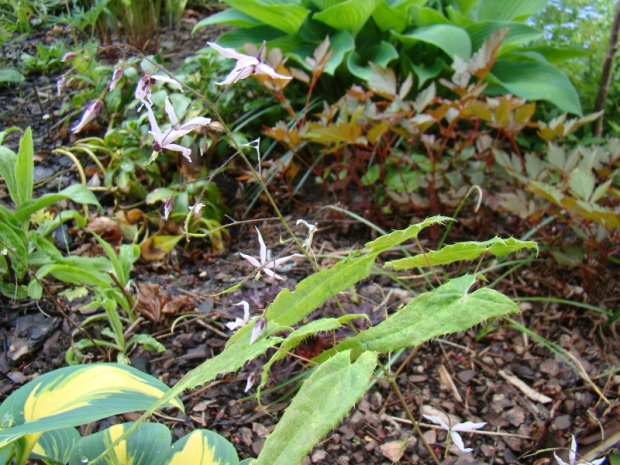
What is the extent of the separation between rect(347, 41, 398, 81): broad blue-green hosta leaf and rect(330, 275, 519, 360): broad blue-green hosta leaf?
180 centimetres

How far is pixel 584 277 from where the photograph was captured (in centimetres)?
178

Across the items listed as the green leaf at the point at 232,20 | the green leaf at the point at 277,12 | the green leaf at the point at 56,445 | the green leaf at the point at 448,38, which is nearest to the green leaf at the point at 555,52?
the green leaf at the point at 448,38

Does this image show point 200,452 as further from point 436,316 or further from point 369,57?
point 369,57

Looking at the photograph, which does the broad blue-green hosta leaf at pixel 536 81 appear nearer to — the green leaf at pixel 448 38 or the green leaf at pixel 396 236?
the green leaf at pixel 448 38

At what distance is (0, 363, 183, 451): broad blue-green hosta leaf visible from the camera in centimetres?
91

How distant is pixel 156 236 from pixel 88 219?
0.37 meters

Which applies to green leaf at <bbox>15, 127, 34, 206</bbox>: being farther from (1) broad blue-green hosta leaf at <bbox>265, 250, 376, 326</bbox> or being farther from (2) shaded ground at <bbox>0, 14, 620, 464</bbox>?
(1) broad blue-green hosta leaf at <bbox>265, 250, 376, 326</bbox>

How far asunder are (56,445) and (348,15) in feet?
7.41

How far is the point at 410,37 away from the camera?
7.91ft

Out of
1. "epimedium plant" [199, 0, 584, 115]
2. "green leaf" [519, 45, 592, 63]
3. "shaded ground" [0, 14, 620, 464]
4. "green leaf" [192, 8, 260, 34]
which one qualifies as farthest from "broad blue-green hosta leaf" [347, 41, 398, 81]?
"shaded ground" [0, 14, 620, 464]

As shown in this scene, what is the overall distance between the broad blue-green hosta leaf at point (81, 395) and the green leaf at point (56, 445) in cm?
8

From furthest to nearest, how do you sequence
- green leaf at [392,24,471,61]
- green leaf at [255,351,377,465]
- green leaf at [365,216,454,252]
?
1. green leaf at [392,24,471,61]
2. green leaf at [365,216,454,252]
3. green leaf at [255,351,377,465]

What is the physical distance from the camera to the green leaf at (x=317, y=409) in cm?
54

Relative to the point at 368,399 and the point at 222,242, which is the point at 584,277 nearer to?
the point at 368,399
